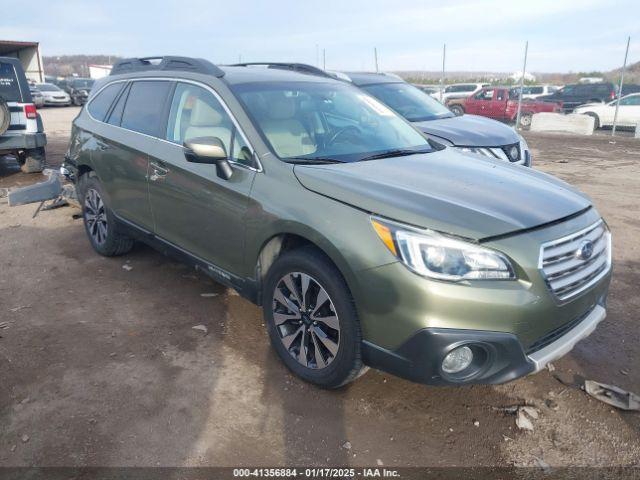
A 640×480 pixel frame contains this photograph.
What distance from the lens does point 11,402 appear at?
2.90 meters

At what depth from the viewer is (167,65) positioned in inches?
165

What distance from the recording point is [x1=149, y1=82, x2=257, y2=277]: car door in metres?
3.23

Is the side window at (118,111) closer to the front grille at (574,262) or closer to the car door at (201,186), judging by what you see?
the car door at (201,186)

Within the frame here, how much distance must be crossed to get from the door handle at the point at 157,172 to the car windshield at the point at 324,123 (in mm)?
841

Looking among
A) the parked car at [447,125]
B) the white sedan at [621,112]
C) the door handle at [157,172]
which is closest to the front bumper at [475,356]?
the door handle at [157,172]

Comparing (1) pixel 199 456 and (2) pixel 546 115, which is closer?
(1) pixel 199 456

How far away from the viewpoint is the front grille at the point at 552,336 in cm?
250

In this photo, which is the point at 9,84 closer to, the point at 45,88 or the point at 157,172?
the point at 157,172

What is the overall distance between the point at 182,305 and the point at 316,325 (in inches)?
65.5

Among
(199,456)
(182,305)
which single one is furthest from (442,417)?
(182,305)

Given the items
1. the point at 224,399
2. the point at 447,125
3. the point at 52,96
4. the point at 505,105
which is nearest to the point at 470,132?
the point at 447,125

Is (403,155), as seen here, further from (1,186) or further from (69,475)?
(1,186)

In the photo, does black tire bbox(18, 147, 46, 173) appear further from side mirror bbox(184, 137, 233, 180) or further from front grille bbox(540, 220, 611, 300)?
front grille bbox(540, 220, 611, 300)

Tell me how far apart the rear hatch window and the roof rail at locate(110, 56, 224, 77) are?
4991mm
